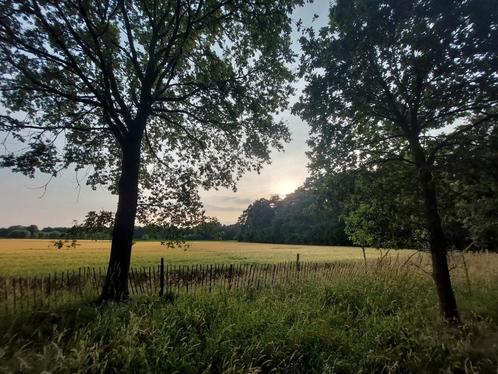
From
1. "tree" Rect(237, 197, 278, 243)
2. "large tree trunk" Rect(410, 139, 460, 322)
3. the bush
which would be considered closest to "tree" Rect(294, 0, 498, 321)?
"large tree trunk" Rect(410, 139, 460, 322)

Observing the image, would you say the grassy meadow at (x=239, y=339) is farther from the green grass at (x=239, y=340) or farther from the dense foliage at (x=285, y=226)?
the dense foliage at (x=285, y=226)

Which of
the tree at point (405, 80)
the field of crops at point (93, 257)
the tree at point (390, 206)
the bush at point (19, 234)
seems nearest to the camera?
the tree at point (405, 80)

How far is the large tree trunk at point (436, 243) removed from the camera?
7645 millimetres

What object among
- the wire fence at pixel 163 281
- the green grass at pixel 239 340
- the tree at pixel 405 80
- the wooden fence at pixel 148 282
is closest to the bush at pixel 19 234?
the wire fence at pixel 163 281

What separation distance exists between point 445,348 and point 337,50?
24.6ft

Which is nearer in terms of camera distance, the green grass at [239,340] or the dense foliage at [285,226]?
the green grass at [239,340]

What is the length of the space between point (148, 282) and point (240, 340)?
6.66 m

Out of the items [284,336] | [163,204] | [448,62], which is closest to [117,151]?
[163,204]

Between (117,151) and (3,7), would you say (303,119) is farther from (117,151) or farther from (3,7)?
(3,7)

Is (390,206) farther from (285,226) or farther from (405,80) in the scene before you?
(285,226)

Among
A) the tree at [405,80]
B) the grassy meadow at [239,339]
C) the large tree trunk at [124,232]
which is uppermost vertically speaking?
the tree at [405,80]

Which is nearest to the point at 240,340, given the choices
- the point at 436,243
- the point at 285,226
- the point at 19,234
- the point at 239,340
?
the point at 239,340

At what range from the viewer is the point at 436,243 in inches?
312

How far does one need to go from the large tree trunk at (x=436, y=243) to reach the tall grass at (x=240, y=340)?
41 cm
